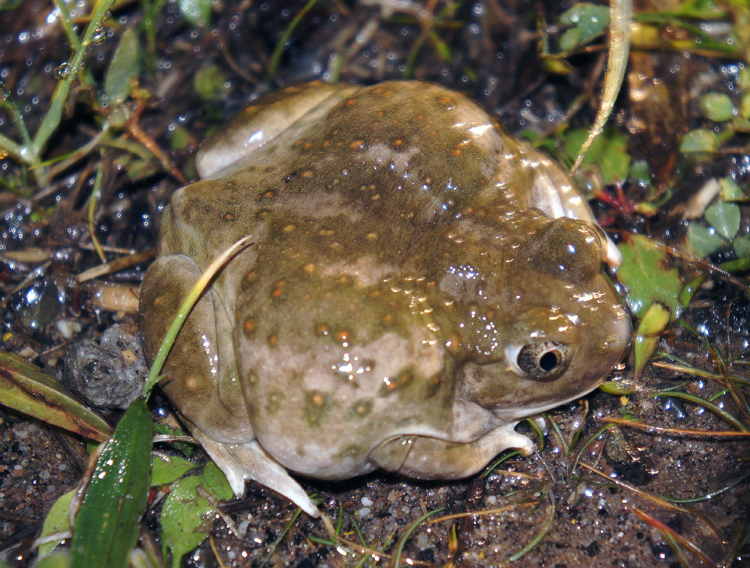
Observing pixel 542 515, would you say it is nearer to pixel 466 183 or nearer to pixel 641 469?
pixel 641 469

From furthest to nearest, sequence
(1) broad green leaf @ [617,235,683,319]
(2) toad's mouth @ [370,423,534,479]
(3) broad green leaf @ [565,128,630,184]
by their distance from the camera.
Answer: (3) broad green leaf @ [565,128,630,184]
(1) broad green leaf @ [617,235,683,319]
(2) toad's mouth @ [370,423,534,479]

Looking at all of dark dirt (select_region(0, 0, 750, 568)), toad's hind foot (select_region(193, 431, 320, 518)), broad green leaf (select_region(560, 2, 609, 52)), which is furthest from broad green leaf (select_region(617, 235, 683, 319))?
toad's hind foot (select_region(193, 431, 320, 518))

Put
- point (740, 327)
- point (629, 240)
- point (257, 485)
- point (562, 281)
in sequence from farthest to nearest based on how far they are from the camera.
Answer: point (629, 240) → point (740, 327) → point (257, 485) → point (562, 281)

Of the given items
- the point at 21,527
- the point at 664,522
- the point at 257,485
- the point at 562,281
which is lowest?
the point at 664,522

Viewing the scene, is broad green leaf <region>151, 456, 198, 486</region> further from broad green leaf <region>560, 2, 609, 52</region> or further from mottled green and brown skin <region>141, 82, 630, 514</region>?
broad green leaf <region>560, 2, 609, 52</region>

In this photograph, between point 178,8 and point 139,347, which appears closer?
point 139,347

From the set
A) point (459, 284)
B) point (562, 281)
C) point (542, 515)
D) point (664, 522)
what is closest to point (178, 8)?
point (459, 284)

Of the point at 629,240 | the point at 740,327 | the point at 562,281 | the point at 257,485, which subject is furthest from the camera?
the point at 629,240

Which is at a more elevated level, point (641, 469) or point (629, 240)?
point (629, 240)
